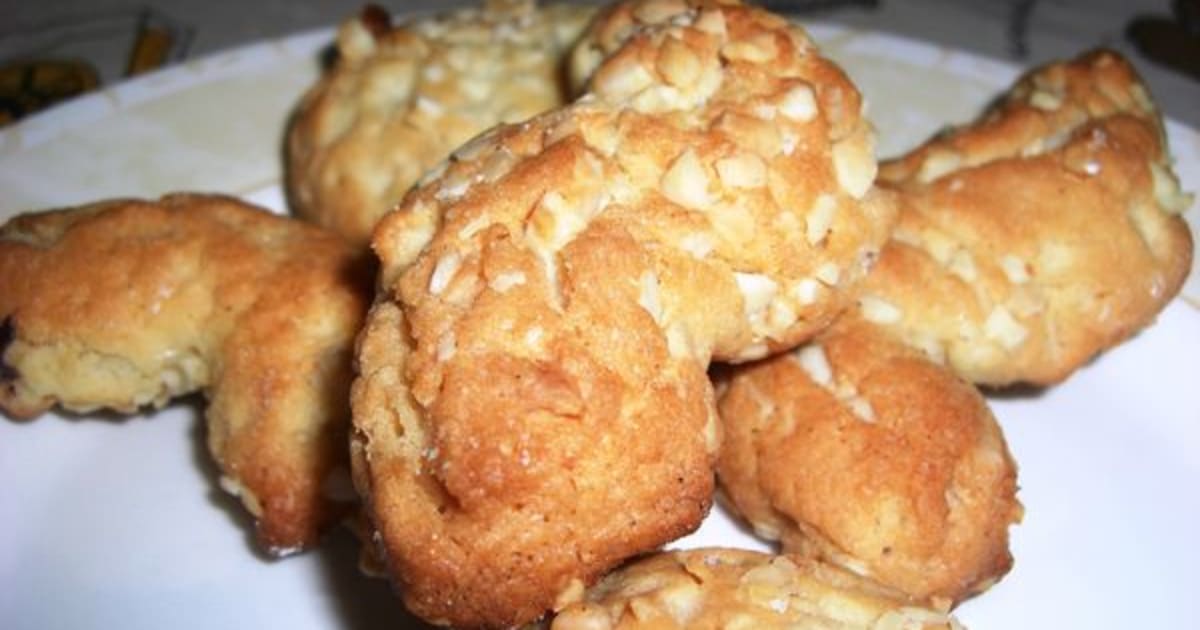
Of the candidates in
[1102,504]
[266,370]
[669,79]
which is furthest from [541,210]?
[1102,504]

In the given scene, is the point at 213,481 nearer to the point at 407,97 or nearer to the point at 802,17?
the point at 407,97


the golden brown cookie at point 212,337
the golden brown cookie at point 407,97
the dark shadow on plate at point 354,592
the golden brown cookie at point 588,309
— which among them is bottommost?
the dark shadow on plate at point 354,592

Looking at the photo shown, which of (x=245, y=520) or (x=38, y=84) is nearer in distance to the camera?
(x=245, y=520)

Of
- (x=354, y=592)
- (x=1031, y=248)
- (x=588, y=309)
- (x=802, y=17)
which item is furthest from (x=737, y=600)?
(x=802, y=17)

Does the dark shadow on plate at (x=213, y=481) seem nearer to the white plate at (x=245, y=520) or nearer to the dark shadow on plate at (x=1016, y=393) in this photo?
the white plate at (x=245, y=520)

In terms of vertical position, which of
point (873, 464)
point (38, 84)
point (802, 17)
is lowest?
point (38, 84)

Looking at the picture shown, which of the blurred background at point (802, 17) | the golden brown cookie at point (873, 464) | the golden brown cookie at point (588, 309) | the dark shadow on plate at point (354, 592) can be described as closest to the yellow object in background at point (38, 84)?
the blurred background at point (802, 17)
